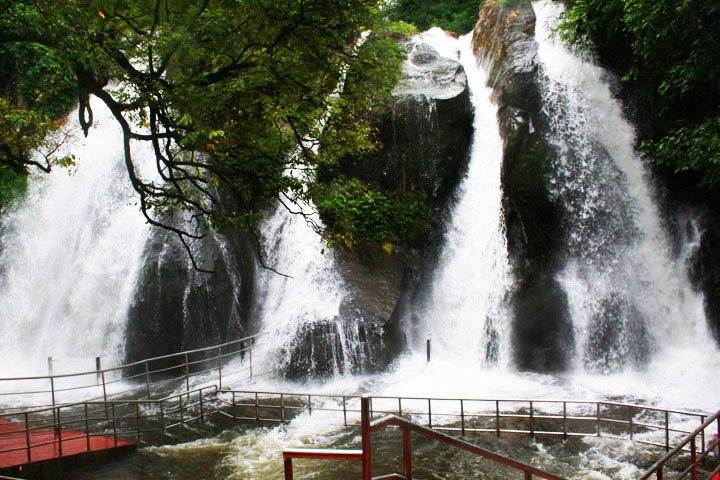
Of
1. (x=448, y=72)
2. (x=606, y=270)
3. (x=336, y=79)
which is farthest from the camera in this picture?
(x=448, y=72)

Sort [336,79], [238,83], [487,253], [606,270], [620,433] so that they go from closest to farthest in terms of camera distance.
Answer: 1. [238,83]
2. [336,79]
3. [620,433]
4. [606,270]
5. [487,253]

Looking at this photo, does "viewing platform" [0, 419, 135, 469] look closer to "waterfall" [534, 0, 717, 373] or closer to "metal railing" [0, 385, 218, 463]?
"metal railing" [0, 385, 218, 463]

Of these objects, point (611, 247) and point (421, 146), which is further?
point (421, 146)

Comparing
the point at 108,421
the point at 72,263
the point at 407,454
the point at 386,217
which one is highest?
the point at 386,217

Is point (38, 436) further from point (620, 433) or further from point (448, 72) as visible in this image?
point (448, 72)

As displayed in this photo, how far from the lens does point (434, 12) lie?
30.8 m

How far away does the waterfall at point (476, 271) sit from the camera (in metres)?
15.6

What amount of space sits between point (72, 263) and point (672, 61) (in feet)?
57.0

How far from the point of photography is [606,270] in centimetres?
1533

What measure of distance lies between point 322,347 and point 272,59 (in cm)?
807

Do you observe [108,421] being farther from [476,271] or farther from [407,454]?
[476,271]

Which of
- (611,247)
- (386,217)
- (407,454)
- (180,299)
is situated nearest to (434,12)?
(386,217)

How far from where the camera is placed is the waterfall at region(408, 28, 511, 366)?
15578mm

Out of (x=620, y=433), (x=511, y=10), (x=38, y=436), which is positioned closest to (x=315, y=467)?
(x=38, y=436)
